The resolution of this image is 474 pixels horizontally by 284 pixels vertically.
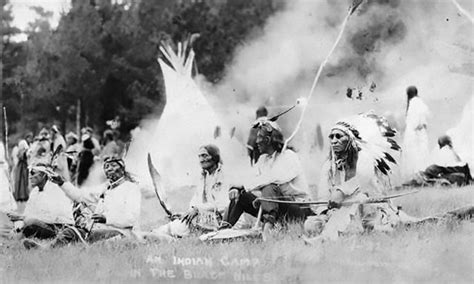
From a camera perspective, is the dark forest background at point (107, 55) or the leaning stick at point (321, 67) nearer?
the leaning stick at point (321, 67)

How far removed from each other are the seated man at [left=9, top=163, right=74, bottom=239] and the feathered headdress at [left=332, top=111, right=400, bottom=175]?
2.26 meters

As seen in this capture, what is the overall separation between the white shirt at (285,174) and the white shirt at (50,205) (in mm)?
1590

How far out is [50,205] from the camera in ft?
20.6

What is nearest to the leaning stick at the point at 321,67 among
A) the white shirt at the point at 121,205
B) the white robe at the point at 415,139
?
the white robe at the point at 415,139

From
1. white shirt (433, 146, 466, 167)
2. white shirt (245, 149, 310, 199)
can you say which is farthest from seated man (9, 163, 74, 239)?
white shirt (433, 146, 466, 167)

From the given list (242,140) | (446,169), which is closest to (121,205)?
(242,140)

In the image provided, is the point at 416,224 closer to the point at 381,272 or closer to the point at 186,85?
the point at 381,272

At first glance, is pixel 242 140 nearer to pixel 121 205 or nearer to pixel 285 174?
pixel 285 174

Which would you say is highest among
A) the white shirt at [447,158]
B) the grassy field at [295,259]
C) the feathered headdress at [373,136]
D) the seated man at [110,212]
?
the feathered headdress at [373,136]

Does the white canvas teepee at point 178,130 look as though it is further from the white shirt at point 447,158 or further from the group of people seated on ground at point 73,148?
the white shirt at point 447,158

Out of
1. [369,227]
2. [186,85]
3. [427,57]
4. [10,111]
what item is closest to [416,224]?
[369,227]

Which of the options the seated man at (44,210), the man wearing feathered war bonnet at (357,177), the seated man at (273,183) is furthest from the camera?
the seated man at (44,210)

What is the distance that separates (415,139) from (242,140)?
1221mm

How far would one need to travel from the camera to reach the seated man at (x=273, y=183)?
5.60m
